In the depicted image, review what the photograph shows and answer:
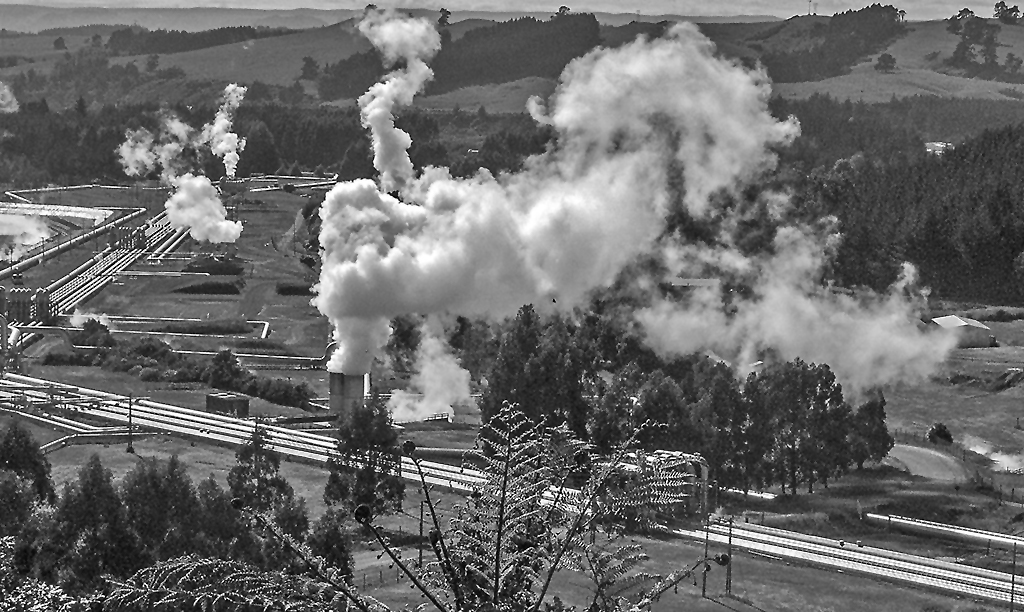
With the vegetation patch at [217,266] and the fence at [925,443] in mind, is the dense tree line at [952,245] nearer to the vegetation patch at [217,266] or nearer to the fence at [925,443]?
the fence at [925,443]

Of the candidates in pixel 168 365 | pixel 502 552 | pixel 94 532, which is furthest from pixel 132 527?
pixel 168 365

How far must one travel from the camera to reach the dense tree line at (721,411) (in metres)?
97.4

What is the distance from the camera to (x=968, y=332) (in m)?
151

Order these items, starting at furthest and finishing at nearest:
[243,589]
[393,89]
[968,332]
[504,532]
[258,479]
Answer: [968,332] → [393,89] → [258,479] → [504,532] → [243,589]

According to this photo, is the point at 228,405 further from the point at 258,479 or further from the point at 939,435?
the point at 939,435

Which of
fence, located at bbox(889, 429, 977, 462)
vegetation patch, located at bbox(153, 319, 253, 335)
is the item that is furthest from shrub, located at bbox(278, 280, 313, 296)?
fence, located at bbox(889, 429, 977, 462)

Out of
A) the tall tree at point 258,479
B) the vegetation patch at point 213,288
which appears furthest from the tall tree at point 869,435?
the vegetation patch at point 213,288

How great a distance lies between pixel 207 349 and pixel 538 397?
55661mm

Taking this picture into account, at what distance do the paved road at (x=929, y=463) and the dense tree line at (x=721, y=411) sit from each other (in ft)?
12.9

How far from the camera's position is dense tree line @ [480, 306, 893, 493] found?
97375 millimetres

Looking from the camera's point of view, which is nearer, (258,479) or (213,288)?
(258,479)

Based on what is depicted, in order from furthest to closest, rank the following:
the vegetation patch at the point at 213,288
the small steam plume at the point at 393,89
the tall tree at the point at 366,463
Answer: the vegetation patch at the point at 213,288 → the small steam plume at the point at 393,89 → the tall tree at the point at 366,463

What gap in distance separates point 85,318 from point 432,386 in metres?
47.9

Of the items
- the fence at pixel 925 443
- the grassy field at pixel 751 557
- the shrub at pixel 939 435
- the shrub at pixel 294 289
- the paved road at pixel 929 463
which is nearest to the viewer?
the grassy field at pixel 751 557
